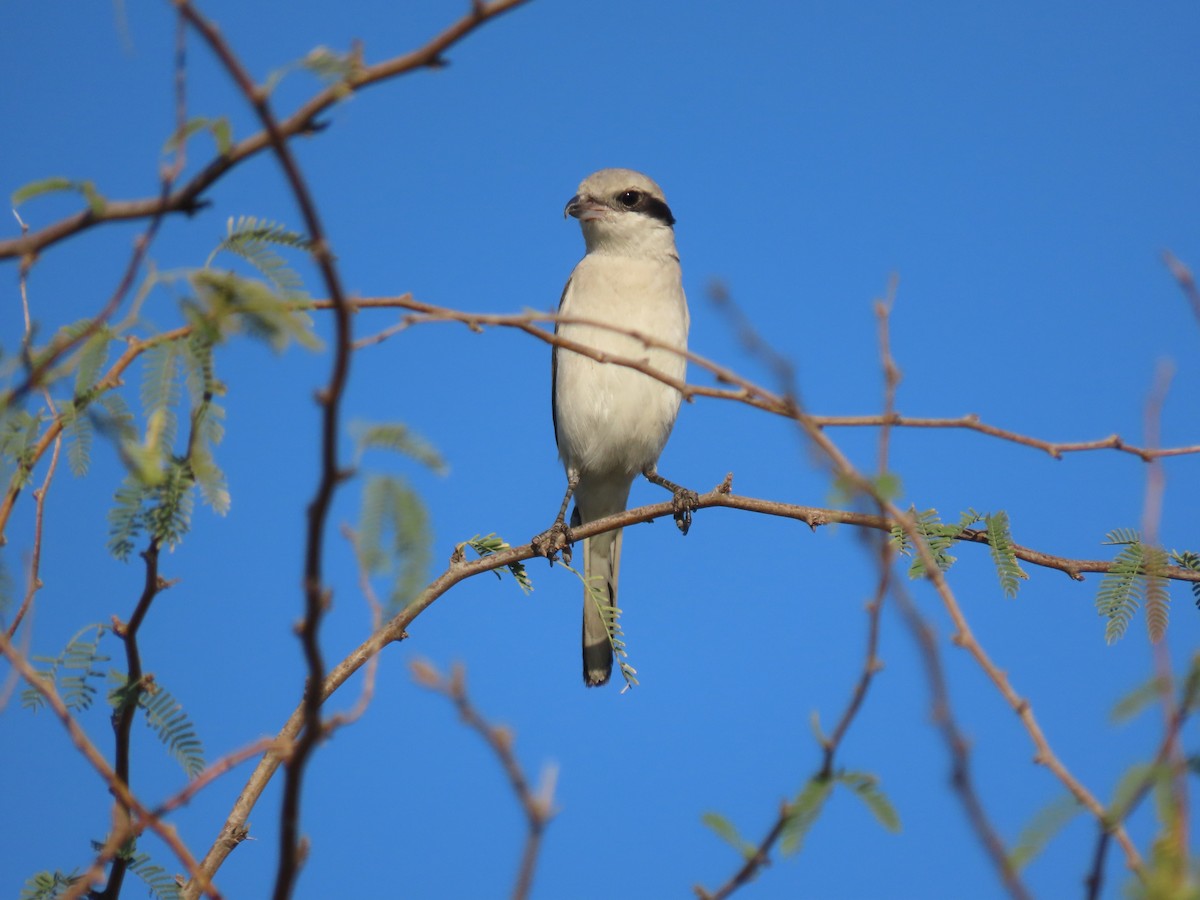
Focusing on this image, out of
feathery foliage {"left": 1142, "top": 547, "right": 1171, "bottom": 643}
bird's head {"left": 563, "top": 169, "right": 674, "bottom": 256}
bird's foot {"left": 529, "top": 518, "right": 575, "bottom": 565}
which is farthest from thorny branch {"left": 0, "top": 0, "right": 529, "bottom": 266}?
bird's head {"left": 563, "top": 169, "right": 674, "bottom": 256}

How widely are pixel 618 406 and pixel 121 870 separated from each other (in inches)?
163

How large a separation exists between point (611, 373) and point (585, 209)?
3.46 feet

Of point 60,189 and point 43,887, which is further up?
point 60,189

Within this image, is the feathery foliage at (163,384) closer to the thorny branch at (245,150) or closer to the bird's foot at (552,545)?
the thorny branch at (245,150)

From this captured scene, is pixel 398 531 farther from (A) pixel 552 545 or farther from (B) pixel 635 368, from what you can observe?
(A) pixel 552 545

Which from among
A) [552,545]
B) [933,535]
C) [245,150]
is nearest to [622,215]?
[552,545]

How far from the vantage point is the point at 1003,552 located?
3162 mm

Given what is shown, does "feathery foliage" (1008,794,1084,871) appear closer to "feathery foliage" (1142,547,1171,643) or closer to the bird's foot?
"feathery foliage" (1142,547,1171,643)

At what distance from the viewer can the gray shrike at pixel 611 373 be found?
568 centimetres

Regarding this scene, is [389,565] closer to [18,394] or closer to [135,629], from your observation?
[135,629]

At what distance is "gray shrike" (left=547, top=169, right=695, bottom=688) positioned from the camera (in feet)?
18.6

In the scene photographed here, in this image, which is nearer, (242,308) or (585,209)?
(242,308)

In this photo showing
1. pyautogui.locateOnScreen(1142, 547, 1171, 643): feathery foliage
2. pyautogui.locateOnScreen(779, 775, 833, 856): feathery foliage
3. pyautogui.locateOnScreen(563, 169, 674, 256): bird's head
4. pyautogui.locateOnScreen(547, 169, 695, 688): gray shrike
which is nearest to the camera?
pyautogui.locateOnScreen(779, 775, 833, 856): feathery foliage

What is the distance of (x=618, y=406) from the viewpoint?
5727mm
